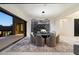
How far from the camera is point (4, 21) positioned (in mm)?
6324

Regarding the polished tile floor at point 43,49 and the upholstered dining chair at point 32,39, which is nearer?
the polished tile floor at point 43,49

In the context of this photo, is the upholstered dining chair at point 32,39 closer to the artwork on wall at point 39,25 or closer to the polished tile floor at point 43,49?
the artwork on wall at point 39,25

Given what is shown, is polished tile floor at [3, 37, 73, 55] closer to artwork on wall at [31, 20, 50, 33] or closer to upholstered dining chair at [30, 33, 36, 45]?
upholstered dining chair at [30, 33, 36, 45]

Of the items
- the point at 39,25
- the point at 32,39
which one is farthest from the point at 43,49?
the point at 39,25

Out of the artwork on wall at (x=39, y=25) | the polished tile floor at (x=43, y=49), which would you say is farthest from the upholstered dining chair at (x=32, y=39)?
the polished tile floor at (x=43, y=49)

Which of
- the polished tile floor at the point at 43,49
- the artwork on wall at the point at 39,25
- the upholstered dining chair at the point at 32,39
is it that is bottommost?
Answer: the polished tile floor at the point at 43,49

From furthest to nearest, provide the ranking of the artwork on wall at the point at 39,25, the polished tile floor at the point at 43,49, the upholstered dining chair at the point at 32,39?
1. the artwork on wall at the point at 39,25
2. the upholstered dining chair at the point at 32,39
3. the polished tile floor at the point at 43,49

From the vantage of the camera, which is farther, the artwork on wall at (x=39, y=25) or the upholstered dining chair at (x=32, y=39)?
the artwork on wall at (x=39, y=25)

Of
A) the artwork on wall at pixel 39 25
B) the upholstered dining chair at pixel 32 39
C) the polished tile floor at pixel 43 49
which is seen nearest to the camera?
the polished tile floor at pixel 43 49

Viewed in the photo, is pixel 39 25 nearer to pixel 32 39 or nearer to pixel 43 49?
pixel 32 39

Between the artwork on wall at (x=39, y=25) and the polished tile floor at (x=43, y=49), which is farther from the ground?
the artwork on wall at (x=39, y=25)
